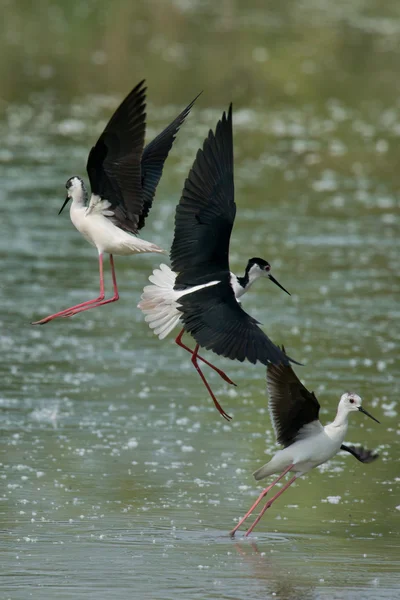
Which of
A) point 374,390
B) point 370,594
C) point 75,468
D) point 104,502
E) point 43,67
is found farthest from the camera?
point 43,67

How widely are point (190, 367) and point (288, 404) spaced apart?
3.75 m

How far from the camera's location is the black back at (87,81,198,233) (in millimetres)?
7980

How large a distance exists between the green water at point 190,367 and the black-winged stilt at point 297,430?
0.36 m

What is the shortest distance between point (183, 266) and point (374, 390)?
11.5 ft

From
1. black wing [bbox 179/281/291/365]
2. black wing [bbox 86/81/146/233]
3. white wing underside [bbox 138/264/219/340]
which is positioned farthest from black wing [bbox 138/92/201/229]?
black wing [bbox 179/281/291/365]

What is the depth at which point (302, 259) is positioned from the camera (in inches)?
600

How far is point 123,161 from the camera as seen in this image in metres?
8.17

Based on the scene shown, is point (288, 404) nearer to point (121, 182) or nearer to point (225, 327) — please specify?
point (225, 327)

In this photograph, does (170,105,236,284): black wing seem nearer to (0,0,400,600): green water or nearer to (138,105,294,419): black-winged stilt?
(138,105,294,419): black-winged stilt

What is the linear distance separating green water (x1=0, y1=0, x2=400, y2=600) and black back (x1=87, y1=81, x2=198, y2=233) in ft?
5.65

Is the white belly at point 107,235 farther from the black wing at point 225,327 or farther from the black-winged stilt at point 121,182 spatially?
the black wing at point 225,327

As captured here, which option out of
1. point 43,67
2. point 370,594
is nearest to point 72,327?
point 370,594

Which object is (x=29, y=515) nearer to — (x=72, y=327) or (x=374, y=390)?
(x=374, y=390)

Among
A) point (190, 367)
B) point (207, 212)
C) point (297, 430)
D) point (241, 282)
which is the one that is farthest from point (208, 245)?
point (190, 367)
